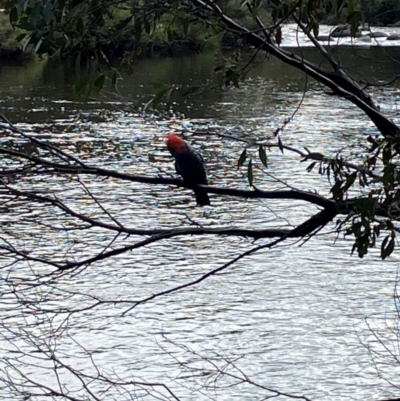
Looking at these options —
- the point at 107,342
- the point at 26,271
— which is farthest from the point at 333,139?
the point at 107,342

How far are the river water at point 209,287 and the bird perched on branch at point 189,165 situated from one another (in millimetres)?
434

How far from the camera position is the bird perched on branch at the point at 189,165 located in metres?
7.60

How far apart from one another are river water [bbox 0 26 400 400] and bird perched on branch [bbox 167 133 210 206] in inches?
17.1

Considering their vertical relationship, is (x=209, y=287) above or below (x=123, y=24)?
below

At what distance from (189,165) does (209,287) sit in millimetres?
4756

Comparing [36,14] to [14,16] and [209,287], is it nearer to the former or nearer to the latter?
[14,16]

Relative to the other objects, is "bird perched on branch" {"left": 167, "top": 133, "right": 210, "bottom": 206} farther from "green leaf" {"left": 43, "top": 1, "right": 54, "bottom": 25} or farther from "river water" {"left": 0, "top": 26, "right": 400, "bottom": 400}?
"green leaf" {"left": 43, "top": 1, "right": 54, "bottom": 25}

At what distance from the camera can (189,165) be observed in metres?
7.94

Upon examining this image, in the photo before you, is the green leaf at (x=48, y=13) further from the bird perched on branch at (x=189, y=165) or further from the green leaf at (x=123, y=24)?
the bird perched on branch at (x=189, y=165)

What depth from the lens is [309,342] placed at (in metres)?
10.5

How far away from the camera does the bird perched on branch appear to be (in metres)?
7.60

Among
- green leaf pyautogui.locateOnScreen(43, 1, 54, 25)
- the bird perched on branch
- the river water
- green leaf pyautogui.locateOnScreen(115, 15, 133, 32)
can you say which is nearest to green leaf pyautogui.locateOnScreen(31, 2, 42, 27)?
green leaf pyautogui.locateOnScreen(43, 1, 54, 25)

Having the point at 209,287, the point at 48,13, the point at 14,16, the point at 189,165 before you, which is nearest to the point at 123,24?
the point at 14,16

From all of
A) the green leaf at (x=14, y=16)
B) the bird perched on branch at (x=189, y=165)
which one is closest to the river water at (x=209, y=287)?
the bird perched on branch at (x=189, y=165)
